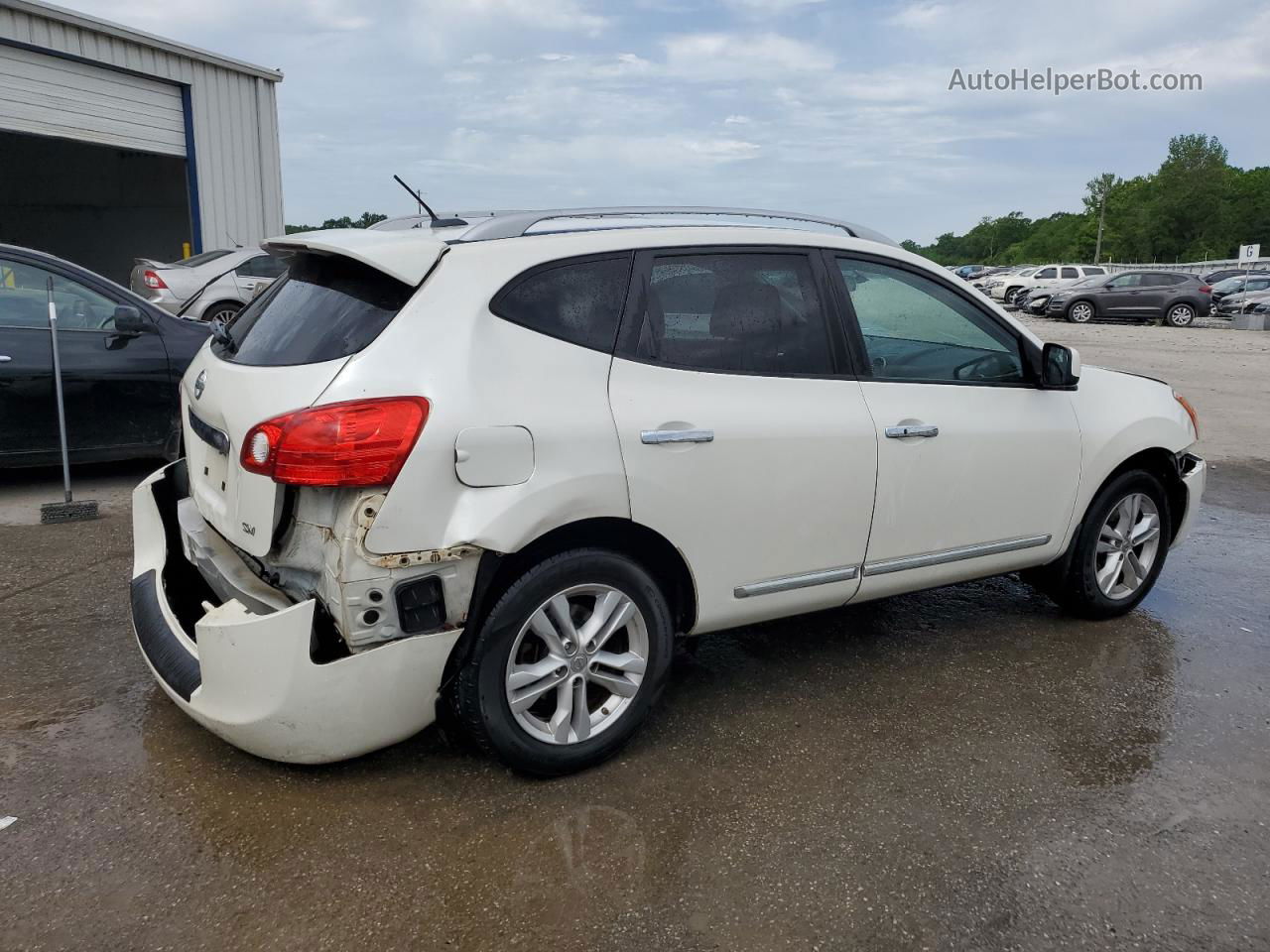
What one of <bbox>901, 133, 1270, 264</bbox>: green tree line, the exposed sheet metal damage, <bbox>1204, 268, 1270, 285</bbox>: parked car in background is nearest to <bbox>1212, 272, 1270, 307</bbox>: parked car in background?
<bbox>1204, 268, 1270, 285</bbox>: parked car in background

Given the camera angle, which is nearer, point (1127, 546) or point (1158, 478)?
point (1127, 546)

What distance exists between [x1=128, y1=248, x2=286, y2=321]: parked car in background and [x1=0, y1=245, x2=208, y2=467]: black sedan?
6624 millimetres

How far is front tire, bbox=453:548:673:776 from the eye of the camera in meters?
2.87

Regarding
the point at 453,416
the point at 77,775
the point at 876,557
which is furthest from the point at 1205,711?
the point at 77,775

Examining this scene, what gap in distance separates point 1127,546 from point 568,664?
287cm

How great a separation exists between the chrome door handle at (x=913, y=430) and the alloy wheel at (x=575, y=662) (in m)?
1.18

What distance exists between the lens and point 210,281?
44.3ft

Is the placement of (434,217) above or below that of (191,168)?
below

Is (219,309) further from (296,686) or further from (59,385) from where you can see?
(296,686)

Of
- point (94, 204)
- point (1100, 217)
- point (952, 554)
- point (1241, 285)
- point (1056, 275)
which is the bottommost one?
point (952, 554)

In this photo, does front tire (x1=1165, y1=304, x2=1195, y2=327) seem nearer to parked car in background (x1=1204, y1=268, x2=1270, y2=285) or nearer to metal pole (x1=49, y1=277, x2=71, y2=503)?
parked car in background (x1=1204, y1=268, x2=1270, y2=285)

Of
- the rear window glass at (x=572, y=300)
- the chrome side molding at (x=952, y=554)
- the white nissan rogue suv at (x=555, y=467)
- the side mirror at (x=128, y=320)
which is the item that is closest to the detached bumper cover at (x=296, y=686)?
the white nissan rogue suv at (x=555, y=467)

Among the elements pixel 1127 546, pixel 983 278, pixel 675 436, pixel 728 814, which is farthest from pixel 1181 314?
pixel 728 814

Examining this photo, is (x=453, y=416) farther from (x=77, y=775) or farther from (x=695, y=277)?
(x=77, y=775)
